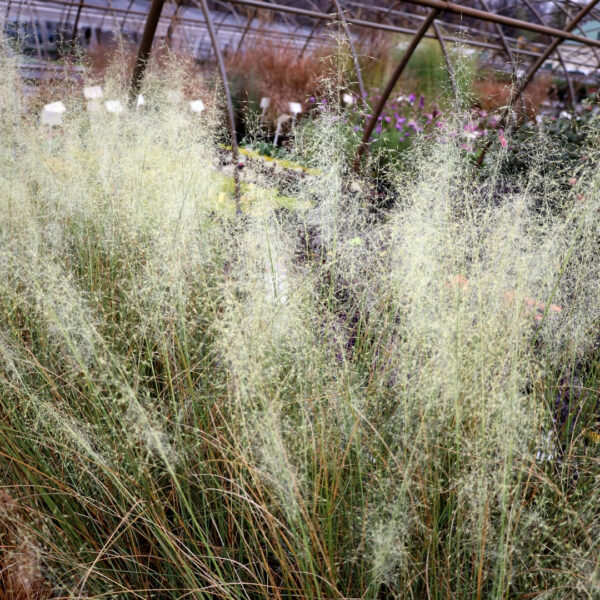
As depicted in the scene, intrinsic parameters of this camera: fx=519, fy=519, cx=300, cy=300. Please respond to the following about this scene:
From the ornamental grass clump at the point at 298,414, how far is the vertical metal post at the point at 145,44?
57.9 inches

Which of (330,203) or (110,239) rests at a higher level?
(330,203)

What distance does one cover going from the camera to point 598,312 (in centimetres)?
154

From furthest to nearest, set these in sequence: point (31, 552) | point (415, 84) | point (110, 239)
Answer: point (415, 84) < point (110, 239) < point (31, 552)

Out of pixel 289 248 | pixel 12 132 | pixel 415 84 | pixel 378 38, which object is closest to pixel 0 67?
pixel 12 132

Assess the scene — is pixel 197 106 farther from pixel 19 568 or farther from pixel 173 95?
pixel 19 568

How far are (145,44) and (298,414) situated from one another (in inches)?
112

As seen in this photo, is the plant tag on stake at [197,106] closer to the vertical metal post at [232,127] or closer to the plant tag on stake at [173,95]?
the vertical metal post at [232,127]

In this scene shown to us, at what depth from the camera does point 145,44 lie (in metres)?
3.20

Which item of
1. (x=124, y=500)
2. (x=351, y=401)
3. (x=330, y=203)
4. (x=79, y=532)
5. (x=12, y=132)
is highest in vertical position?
(x=330, y=203)

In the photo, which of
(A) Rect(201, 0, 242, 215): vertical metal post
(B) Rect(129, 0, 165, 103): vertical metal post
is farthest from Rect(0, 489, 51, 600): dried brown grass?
(B) Rect(129, 0, 165, 103): vertical metal post

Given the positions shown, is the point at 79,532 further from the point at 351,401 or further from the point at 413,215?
the point at 413,215

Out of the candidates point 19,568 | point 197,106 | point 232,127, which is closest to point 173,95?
point 232,127

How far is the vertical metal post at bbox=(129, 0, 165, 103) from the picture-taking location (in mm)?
2959

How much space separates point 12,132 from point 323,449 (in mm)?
2203
